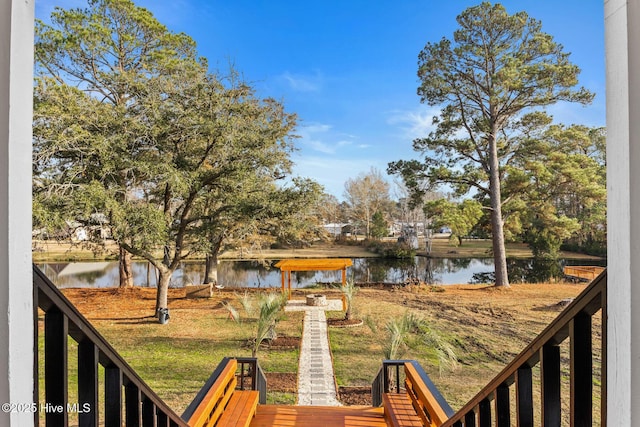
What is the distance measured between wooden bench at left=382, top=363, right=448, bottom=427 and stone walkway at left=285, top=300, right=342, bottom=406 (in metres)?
1.48

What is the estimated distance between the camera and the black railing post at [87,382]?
0.68 meters

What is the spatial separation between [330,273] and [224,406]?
10.2 metres

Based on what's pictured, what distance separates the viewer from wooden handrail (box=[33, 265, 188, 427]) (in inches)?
23.7

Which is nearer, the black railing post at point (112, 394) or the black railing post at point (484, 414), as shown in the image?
the black railing post at point (112, 394)

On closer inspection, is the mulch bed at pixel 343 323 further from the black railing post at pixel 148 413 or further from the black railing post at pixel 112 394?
the black railing post at pixel 112 394

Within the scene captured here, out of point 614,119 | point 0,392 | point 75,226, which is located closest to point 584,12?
point 614,119

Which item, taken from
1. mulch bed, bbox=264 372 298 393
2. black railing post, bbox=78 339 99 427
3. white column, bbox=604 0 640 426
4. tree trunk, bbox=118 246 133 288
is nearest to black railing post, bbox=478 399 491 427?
white column, bbox=604 0 640 426

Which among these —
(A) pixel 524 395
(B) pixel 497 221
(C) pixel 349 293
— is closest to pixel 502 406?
(A) pixel 524 395

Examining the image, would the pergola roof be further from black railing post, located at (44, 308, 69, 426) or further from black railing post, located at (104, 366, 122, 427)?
black railing post, located at (44, 308, 69, 426)

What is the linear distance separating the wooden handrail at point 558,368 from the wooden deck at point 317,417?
1.37m

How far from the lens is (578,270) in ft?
30.0

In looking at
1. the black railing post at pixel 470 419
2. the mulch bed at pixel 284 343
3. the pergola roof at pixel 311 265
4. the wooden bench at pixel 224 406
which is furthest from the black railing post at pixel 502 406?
the pergola roof at pixel 311 265

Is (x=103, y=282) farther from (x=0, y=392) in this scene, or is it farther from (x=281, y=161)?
(x=0, y=392)

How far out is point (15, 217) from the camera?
53 centimetres
